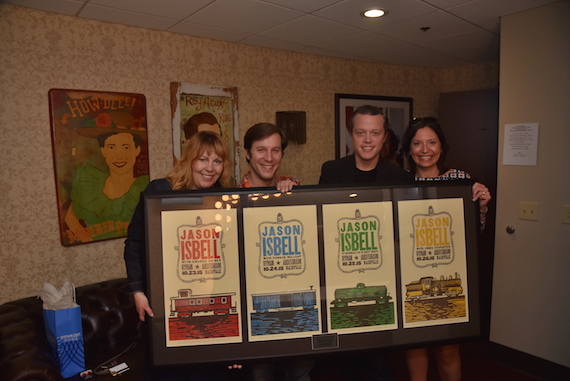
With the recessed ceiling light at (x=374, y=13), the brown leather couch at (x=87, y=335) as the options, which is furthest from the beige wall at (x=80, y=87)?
the recessed ceiling light at (x=374, y=13)

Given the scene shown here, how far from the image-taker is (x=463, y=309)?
5.13 ft

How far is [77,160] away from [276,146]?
5.20ft

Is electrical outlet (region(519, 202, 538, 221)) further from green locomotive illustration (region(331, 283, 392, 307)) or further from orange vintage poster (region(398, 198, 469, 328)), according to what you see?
green locomotive illustration (region(331, 283, 392, 307))

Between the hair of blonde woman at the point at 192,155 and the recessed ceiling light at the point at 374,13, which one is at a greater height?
the recessed ceiling light at the point at 374,13

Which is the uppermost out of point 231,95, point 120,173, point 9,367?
point 231,95

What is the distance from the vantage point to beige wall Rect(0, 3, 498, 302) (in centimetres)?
249

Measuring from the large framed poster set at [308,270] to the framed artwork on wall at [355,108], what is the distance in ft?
8.86

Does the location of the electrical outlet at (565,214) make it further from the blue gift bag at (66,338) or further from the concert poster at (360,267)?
the blue gift bag at (66,338)

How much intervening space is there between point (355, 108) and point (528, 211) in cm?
205

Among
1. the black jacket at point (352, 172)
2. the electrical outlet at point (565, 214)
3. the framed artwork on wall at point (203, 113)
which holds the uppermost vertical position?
the framed artwork on wall at point (203, 113)

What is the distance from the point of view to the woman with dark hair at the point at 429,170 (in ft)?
6.55

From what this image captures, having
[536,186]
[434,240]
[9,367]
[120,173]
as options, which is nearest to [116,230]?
[120,173]

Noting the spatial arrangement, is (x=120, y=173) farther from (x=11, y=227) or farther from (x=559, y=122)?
(x=559, y=122)

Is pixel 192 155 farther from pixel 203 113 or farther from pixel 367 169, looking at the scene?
pixel 203 113
